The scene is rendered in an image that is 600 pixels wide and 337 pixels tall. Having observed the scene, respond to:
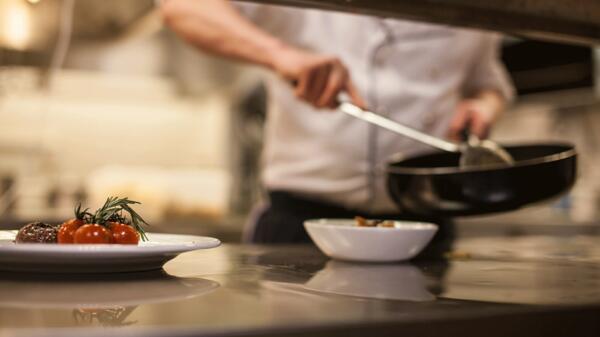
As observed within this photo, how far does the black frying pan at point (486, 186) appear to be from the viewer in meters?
1.04

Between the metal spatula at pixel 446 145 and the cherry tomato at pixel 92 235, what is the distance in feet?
1.84

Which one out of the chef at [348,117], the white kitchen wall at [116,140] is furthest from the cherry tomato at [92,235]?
the white kitchen wall at [116,140]

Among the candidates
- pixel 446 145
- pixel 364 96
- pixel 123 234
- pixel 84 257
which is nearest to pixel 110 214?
pixel 123 234

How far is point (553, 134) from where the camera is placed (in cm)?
398

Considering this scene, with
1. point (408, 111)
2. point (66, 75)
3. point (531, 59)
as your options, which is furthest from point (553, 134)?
point (66, 75)

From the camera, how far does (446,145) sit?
4.06ft

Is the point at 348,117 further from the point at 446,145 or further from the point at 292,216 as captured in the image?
the point at 446,145

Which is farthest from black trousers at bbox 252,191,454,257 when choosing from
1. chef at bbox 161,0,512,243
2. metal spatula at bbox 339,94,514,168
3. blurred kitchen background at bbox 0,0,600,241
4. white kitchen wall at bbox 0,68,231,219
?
white kitchen wall at bbox 0,68,231,219

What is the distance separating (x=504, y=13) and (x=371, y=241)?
46 centimetres

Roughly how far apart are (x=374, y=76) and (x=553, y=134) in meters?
2.72

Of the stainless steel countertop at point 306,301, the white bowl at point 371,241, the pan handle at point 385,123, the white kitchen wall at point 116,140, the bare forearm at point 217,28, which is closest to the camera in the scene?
the stainless steel countertop at point 306,301

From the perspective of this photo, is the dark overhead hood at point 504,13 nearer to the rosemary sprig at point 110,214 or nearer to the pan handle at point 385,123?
the pan handle at point 385,123

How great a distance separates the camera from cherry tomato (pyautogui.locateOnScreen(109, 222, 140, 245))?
77 centimetres

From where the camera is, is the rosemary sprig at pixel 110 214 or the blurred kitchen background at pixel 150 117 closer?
the rosemary sprig at pixel 110 214
